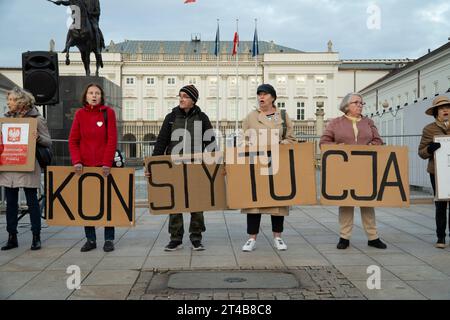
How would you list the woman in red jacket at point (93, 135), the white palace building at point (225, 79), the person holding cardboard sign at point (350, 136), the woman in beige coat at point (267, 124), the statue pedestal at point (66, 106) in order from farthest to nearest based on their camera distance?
the white palace building at point (225, 79) → the statue pedestal at point (66, 106) → the person holding cardboard sign at point (350, 136) → the woman in red jacket at point (93, 135) → the woman in beige coat at point (267, 124)

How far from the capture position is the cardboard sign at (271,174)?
6172mm

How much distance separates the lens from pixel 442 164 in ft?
21.1

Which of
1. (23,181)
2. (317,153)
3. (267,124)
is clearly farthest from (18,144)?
(317,153)

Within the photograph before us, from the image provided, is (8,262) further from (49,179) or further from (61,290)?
(61,290)

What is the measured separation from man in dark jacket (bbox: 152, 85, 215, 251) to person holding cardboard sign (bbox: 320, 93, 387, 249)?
1460 millimetres

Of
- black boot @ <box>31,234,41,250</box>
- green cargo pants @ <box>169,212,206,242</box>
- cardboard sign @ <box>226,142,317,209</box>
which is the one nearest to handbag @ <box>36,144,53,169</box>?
black boot @ <box>31,234,41,250</box>

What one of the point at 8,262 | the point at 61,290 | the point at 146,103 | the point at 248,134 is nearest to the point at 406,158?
the point at 248,134

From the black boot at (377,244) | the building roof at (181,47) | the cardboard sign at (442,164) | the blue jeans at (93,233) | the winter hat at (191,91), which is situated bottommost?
the black boot at (377,244)

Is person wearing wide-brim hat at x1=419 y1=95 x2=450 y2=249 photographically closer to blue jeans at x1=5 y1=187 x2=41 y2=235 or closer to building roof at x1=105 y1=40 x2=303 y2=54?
blue jeans at x1=5 y1=187 x2=41 y2=235

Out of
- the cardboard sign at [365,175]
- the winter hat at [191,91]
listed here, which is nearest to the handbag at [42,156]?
the winter hat at [191,91]

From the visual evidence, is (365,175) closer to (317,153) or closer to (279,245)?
(279,245)

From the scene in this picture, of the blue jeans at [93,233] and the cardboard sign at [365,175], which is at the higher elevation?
the cardboard sign at [365,175]

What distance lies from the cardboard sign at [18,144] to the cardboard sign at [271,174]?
242cm

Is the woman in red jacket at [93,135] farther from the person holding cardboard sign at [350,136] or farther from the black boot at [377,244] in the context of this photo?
the black boot at [377,244]
